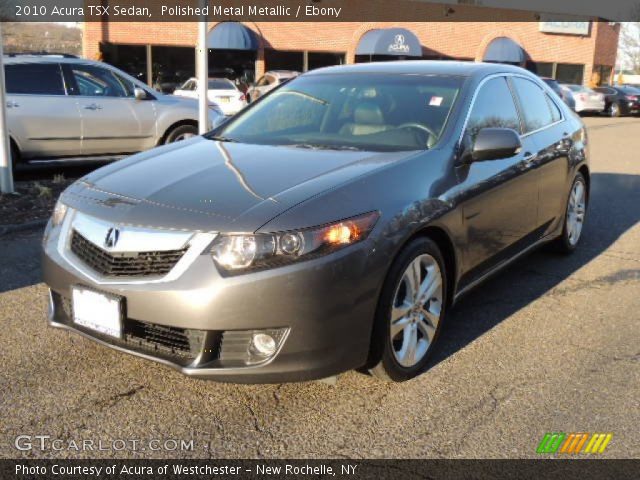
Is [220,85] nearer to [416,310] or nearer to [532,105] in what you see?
[532,105]

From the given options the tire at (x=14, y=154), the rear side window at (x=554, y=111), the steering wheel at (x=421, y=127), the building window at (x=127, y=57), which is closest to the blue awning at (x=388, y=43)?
the building window at (x=127, y=57)

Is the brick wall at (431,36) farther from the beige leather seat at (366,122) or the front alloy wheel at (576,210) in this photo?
the beige leather seat at (366,122)

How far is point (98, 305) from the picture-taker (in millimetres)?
2998

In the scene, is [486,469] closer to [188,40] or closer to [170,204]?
[170,204]

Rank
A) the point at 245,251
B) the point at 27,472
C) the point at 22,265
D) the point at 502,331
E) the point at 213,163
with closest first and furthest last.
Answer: the point at 27,472 < the point at 245,251 < the point at 213,163 < the point at 502,331 < the point at 22,265

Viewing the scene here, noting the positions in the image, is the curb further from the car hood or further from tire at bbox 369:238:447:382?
tire at bbox 369:238:447:382

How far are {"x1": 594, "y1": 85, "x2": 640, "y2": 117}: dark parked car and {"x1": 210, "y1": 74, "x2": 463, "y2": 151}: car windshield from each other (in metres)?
27.7

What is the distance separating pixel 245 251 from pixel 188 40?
26314mm

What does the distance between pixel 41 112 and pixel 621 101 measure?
26651mm

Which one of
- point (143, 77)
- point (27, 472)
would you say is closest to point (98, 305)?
point (27, 472)

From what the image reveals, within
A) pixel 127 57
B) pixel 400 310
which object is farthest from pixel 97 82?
pixel 127 57

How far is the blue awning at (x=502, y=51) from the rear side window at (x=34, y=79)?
1179 inches

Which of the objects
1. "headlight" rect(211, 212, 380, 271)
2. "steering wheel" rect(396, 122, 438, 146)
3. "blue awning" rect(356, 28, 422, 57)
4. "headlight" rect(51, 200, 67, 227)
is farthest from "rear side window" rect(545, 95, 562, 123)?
"blue awning" rect(356, 28, 422, 57)

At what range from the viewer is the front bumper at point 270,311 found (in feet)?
9.09
